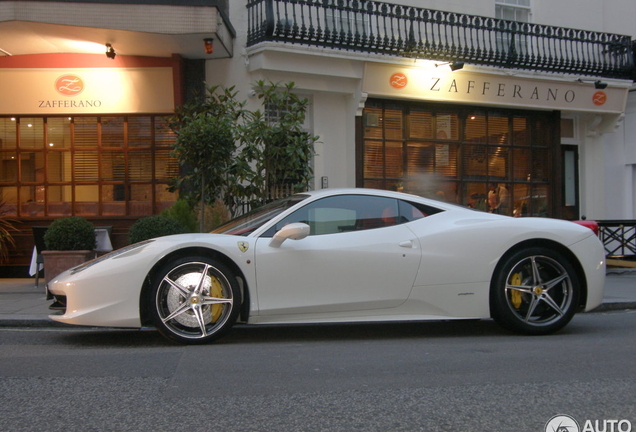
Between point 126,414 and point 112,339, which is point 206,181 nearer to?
point 112,339

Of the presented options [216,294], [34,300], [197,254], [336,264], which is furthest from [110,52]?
[336,264]

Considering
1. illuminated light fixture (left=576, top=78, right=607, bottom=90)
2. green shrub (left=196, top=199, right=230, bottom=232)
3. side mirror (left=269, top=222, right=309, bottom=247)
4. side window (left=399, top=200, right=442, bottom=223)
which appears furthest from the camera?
illuminated light fixture (left=576, top=78, right=607, bottom=90)

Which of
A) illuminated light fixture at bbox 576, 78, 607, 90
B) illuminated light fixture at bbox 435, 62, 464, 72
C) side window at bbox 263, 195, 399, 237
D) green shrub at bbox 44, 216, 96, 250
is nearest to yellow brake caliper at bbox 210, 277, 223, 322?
side window at bbox 263, 195, 399, 237

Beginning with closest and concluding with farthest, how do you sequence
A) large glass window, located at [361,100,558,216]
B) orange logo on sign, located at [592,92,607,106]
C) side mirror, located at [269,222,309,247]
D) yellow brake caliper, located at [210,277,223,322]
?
1. side mirror, located at [269,222,309,247]
2. yellow brake caliper, located at [210,277,223,322]
3. large glass window, located at [361,100,558,216]
4. orange logo on sign, located at [592,92,607,106]

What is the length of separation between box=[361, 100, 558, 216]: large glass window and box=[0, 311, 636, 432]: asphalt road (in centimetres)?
846

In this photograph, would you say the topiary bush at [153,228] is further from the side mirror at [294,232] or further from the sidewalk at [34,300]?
the side mirror at [294,232]

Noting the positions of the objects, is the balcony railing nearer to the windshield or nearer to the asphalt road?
the windshield

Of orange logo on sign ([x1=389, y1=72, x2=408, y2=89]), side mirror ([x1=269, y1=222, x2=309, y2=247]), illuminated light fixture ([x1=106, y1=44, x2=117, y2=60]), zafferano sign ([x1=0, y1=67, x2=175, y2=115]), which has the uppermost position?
illuminated light fixture ([x1=106, y1=44, x2=117, y2=60])

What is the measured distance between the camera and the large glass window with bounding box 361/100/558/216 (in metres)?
14.8

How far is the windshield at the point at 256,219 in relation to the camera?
6.20 m

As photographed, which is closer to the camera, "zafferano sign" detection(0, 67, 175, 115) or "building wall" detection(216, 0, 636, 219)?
"zafferano sign" detection(0, 67, 175, 115)

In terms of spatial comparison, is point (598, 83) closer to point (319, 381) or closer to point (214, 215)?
point (214, 215)

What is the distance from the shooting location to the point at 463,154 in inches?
615

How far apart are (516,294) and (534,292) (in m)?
0.17
